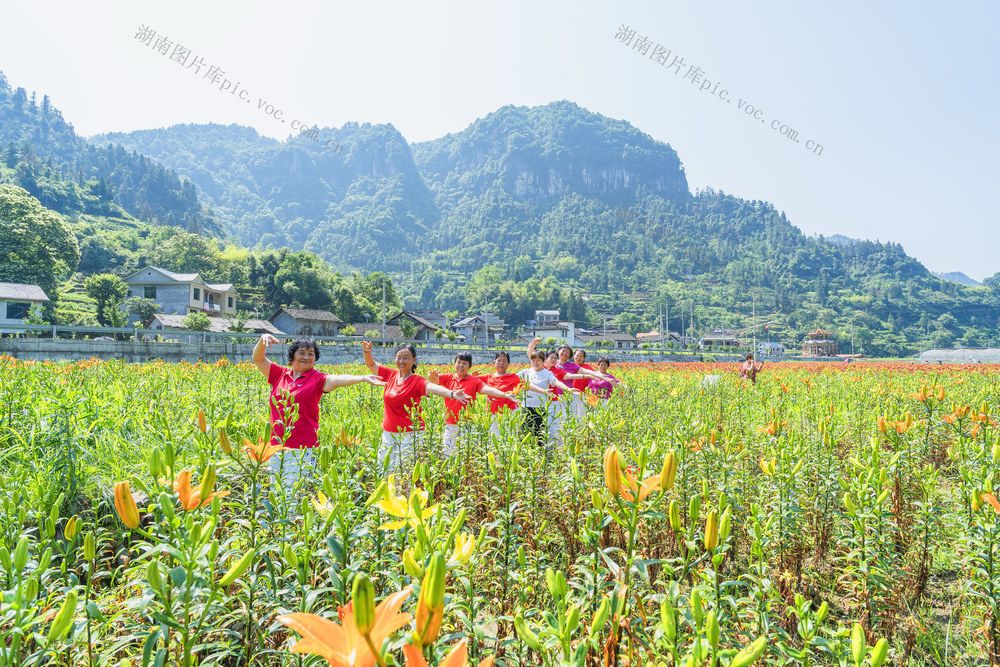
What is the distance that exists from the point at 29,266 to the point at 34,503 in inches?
2007

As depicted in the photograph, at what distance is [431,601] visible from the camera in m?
0.68

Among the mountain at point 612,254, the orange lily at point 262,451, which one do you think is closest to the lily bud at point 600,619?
the orange lily at point 262,451

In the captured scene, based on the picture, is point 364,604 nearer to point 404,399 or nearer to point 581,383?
point 404,399

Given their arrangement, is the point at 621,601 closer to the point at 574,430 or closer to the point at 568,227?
the point at 574,430

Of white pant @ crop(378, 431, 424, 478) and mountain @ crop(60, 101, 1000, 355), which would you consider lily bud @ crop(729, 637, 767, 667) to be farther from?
mountain @ crop(60, 101, 1000, 355)

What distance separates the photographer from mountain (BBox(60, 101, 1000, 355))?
99.4 m

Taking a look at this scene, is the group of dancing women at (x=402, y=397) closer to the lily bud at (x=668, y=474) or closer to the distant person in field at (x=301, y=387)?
the distant person in field at (x=301, y=387)

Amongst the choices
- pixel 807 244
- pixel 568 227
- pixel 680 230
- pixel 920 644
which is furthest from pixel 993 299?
pixel 920 644

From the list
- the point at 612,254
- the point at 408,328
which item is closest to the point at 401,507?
the point at 408,328

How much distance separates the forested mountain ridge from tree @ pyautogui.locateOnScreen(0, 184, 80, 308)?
2273 inches

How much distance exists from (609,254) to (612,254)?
0.91 meters

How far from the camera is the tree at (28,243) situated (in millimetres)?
39125

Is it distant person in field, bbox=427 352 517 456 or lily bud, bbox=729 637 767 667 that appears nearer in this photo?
lily bud, bbox=729 637 767 667

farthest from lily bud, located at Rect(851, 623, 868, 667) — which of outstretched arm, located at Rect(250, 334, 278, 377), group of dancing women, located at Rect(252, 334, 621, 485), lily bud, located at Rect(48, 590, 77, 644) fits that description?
outstretched arm, located at Rect(250, 334, 278, 377)
